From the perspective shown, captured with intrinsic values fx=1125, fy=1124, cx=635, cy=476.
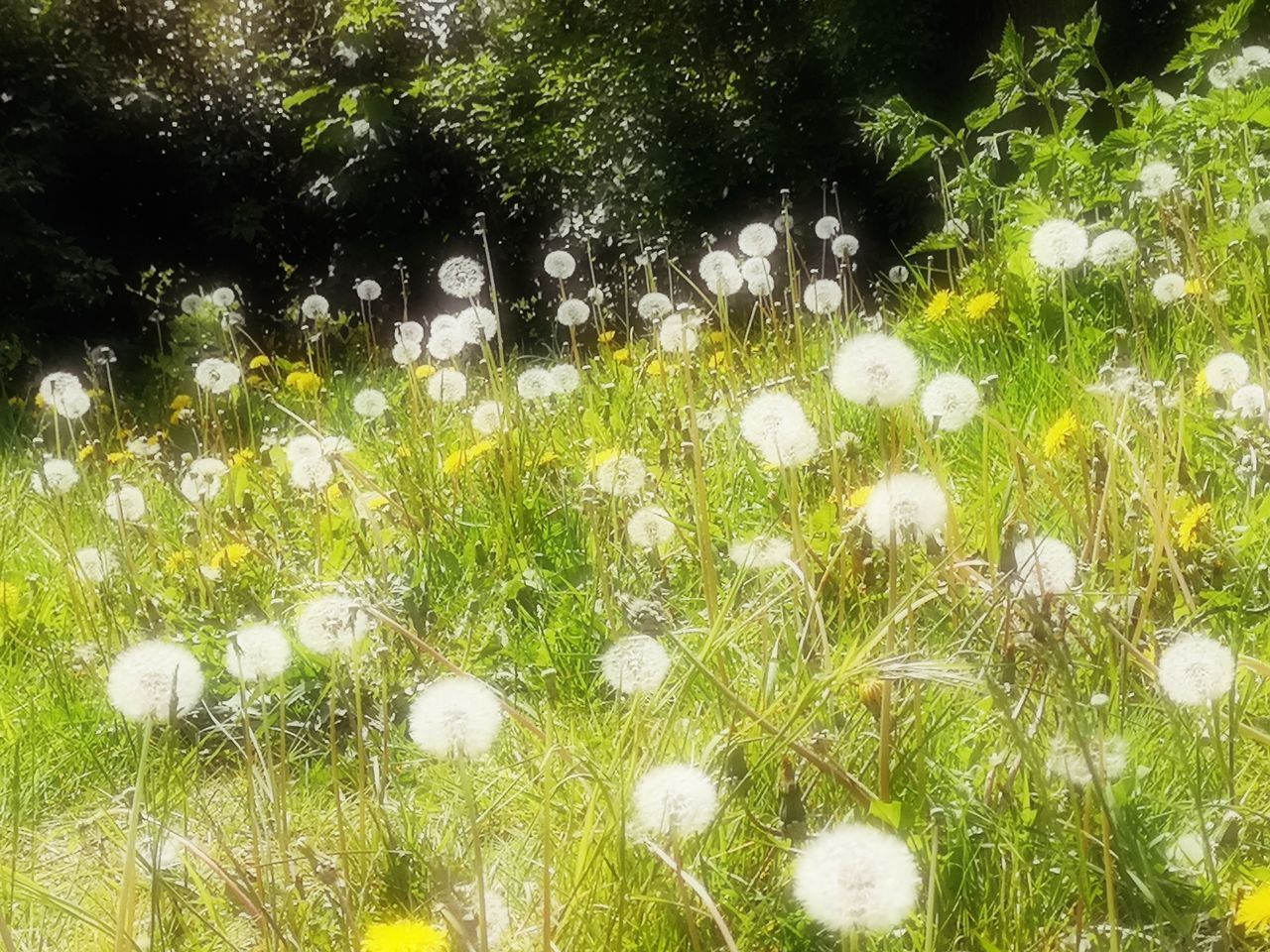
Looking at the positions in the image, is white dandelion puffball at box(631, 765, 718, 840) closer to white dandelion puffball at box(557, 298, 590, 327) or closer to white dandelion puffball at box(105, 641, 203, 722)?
white dandelion puffball at box(105, 641, 203, 722)

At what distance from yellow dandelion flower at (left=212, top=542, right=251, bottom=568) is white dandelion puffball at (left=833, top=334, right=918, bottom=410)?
1323 mm

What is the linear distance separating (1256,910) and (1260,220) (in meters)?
1.53

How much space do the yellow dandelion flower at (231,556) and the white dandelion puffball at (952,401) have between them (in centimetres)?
131

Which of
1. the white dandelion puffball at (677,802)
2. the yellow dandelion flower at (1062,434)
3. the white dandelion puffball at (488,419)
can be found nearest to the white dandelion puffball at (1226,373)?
the yellow dandelion flower at (1062,434)

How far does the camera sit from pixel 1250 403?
1596 mm

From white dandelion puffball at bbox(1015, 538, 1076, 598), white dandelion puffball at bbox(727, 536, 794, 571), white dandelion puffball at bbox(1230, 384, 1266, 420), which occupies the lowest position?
white dandelion puffball at bbox(1015, 538, 1076, 598)

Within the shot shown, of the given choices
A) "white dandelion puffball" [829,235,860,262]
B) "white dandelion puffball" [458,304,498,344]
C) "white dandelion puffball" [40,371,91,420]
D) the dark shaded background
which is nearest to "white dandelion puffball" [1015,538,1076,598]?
"white dandelion puffball" [458,304,498,344]

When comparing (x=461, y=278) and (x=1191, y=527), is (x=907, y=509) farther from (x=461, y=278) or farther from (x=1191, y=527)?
(x=461, y=278)

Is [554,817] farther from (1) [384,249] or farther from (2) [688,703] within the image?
(1) [384,249]

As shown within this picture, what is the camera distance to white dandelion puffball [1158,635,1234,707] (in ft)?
2.97

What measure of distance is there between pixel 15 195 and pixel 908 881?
22.6 ft

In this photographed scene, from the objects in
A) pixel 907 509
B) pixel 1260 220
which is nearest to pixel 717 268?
pixel 1260 220

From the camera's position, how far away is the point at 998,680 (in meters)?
1.07

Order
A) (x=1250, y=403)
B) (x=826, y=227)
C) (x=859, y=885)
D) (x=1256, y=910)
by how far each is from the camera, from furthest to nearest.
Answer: (x=826, y=227)
(x=1250, y=403)
(x=1256, y=910)
(x=859, y=885)
